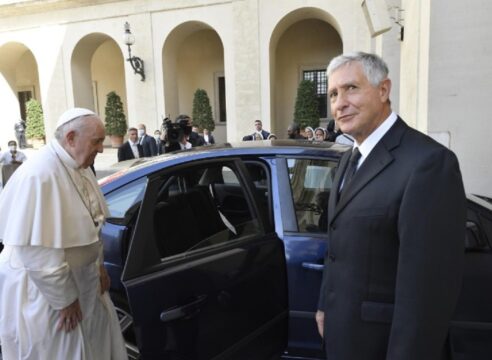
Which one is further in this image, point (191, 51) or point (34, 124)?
point (34, 124)

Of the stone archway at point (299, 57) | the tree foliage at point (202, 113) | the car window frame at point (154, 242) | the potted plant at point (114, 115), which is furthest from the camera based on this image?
the potted plant at point (114, 115)

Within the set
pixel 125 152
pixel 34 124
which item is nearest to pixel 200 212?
pixel 125 152

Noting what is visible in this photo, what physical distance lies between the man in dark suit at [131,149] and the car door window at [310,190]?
6.37 m

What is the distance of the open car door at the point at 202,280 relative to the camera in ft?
6.79

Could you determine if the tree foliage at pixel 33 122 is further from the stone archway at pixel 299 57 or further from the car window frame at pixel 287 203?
the car window frame at pixel 287 203

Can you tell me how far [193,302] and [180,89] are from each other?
1783 cm

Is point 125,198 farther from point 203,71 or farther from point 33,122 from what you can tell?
point 33,122

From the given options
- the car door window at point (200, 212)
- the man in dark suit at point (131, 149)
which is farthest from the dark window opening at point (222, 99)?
the car door window at point (200, 212)

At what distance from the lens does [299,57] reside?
1744 cm

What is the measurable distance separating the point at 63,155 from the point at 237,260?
107 cm

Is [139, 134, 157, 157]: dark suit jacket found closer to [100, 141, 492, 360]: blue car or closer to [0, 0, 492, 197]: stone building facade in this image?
[0, 0, 492, 197]: stone building facade

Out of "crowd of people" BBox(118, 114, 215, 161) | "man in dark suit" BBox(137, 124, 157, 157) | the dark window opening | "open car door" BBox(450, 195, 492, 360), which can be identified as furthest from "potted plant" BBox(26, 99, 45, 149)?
"open car door" BBox(450, 195, 492, 360)

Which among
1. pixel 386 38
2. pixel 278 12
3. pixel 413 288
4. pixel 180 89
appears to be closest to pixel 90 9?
pixel 180 89

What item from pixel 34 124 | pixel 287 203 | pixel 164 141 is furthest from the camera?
pixel 34 124
